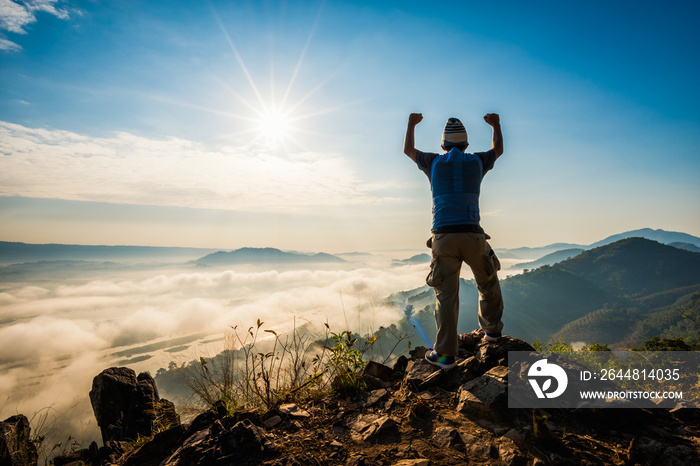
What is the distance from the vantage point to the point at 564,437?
305 centimetres

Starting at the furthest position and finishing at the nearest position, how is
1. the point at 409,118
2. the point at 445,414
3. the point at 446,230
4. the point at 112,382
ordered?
the point at 112,382 < the point at 409,118 < the point at 446,230 < the point at 445,414

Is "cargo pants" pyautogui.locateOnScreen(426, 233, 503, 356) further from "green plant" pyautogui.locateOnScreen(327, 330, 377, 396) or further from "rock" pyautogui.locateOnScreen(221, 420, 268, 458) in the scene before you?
"rock" pyautogui.locateOnScreen(221, 420, 268, 458)

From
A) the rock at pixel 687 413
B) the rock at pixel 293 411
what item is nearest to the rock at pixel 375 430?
the rock at pixel 293 411

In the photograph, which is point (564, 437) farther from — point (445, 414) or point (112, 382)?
point (112, 382)

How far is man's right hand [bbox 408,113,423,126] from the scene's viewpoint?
490 centimetres

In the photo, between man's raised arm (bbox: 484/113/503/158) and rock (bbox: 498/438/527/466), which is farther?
man's raised arm (bbox: 484/113/503/158)

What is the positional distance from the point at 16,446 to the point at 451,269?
6168 mm

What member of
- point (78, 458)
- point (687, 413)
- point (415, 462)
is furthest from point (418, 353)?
point (78, 458)

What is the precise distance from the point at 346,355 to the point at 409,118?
11.7 ft

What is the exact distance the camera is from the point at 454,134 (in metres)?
4.57

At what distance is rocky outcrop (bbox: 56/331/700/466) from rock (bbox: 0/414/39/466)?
2.75ft

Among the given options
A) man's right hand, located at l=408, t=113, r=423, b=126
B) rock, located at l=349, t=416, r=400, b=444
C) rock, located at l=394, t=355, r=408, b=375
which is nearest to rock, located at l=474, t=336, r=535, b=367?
rock, located at l=394, t=355, r=408, b=375

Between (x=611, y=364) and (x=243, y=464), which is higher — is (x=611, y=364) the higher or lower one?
the higher one

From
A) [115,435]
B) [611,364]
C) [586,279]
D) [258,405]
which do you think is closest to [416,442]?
[258,405]
